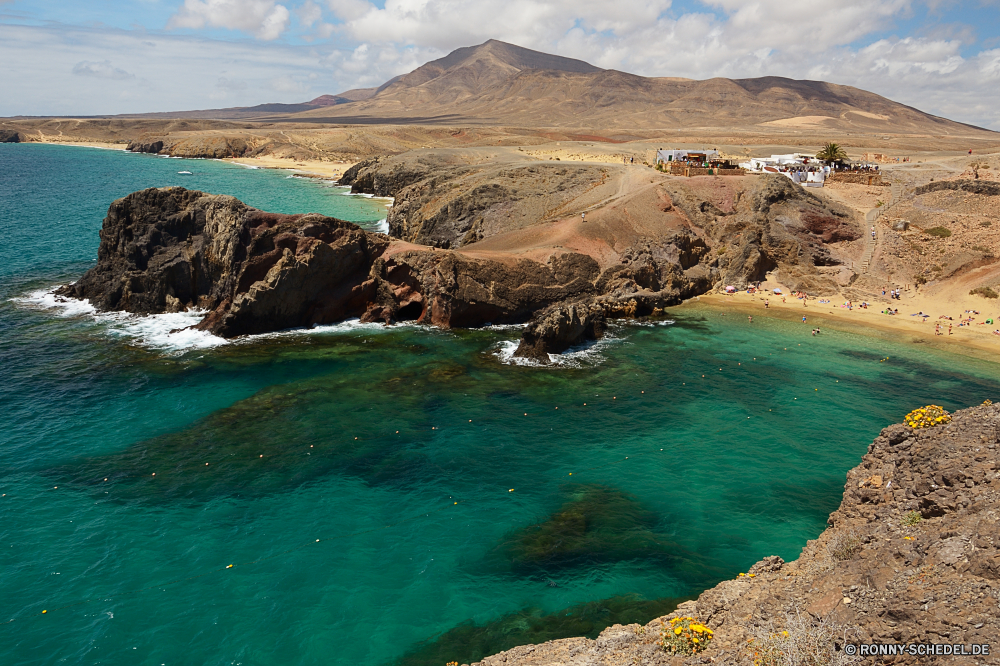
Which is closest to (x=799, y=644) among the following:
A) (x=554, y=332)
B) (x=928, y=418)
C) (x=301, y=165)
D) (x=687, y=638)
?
(x=687, y=638)

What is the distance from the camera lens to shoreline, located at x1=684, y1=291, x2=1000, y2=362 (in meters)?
44.5

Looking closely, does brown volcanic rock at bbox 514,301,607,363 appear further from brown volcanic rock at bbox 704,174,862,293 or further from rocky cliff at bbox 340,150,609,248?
rocky cliff at bbox 340,150,609,248

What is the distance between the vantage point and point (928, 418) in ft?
54.7

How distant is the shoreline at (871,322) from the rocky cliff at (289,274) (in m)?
9.40

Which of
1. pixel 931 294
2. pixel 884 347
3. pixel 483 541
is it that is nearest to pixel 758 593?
pixel 483 541

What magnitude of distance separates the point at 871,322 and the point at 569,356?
86.8ft

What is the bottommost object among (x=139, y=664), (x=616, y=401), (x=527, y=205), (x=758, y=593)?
(x=139, y=664)

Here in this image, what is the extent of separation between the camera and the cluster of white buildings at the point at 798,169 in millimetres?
76375

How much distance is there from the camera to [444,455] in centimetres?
2886

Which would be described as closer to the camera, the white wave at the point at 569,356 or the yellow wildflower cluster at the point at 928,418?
the yellow wildflower cluster at the point at 928,418

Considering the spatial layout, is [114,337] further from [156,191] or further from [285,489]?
[285,489]

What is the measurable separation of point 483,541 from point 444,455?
21.4 ft

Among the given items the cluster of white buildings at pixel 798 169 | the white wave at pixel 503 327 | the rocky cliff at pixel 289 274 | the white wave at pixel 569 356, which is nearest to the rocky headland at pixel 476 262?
the rocky cliff at pixel 289 274

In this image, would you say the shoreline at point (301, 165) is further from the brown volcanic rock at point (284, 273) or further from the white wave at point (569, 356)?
the white wave at point (569, 356)
